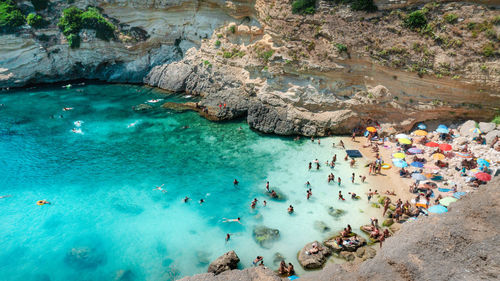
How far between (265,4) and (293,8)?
401cm

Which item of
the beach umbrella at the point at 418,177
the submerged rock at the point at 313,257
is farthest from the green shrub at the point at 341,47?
the submerged rock at the point at 313,257

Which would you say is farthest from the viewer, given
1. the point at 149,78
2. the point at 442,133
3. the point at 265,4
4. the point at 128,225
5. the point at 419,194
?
the point at 149,78

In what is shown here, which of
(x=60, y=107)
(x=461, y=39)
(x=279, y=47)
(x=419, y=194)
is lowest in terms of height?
(x=60, y=107)

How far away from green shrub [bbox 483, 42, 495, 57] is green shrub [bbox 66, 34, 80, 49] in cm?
4959

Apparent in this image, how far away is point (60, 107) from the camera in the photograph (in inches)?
1559

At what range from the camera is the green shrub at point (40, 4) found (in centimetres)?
4466

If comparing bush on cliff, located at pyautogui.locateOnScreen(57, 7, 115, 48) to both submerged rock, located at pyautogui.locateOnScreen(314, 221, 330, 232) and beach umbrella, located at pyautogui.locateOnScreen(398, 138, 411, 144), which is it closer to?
submerged rock, located at pyautogui.locateOnScreen(314, 221, 330, 232)

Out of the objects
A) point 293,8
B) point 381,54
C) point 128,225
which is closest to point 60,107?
point 128,225

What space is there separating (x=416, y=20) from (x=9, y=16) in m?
51.9

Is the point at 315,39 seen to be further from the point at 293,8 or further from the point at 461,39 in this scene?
the point at 461,39

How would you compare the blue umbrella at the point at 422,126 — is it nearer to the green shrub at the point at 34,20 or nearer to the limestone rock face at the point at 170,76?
the limestone rock face at the point at 170,76

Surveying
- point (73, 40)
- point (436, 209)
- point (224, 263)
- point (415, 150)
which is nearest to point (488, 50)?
point (415, 150)

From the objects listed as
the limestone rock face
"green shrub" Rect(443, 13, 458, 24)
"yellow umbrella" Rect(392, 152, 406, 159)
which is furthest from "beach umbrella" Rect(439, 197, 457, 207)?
the limestone rock face

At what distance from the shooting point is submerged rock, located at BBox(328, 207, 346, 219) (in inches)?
806
